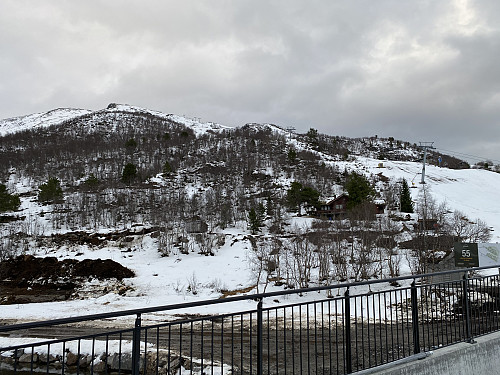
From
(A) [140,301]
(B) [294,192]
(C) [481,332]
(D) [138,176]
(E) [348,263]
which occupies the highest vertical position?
(D) [138,176]

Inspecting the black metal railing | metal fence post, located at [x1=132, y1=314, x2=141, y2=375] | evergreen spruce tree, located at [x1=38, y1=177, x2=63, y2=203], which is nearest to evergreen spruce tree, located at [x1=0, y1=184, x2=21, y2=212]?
evergreen spruce tree, located at [x1=38, y1=177, x2=63, y2=203]

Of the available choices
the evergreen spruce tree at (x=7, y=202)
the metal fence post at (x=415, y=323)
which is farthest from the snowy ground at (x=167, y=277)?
the evergreen spruce tree at (x=7, y=202)

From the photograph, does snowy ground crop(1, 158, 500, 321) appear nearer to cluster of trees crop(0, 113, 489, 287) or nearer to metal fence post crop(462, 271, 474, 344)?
cluster of trees crop(0, 113, 489, 287)

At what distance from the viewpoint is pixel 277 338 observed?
15.8ft

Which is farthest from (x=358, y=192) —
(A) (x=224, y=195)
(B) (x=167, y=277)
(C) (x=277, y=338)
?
(C) (x=277, y=338)

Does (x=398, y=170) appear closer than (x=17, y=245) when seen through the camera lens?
No

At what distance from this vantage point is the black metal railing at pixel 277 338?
3480mm

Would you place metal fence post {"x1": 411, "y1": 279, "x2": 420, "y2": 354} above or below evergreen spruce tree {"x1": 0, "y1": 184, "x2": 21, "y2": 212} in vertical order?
below

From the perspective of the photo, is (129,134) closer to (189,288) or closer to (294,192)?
(294,192)

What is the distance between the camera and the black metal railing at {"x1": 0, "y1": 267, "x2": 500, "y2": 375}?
11.4ft

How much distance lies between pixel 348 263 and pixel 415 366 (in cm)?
2787

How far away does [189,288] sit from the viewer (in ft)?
94.7

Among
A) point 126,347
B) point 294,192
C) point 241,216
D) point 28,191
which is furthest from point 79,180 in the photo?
point 126,347

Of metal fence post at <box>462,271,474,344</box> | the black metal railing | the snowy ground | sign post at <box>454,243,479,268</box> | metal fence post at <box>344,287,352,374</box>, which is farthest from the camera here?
the snowy ground
